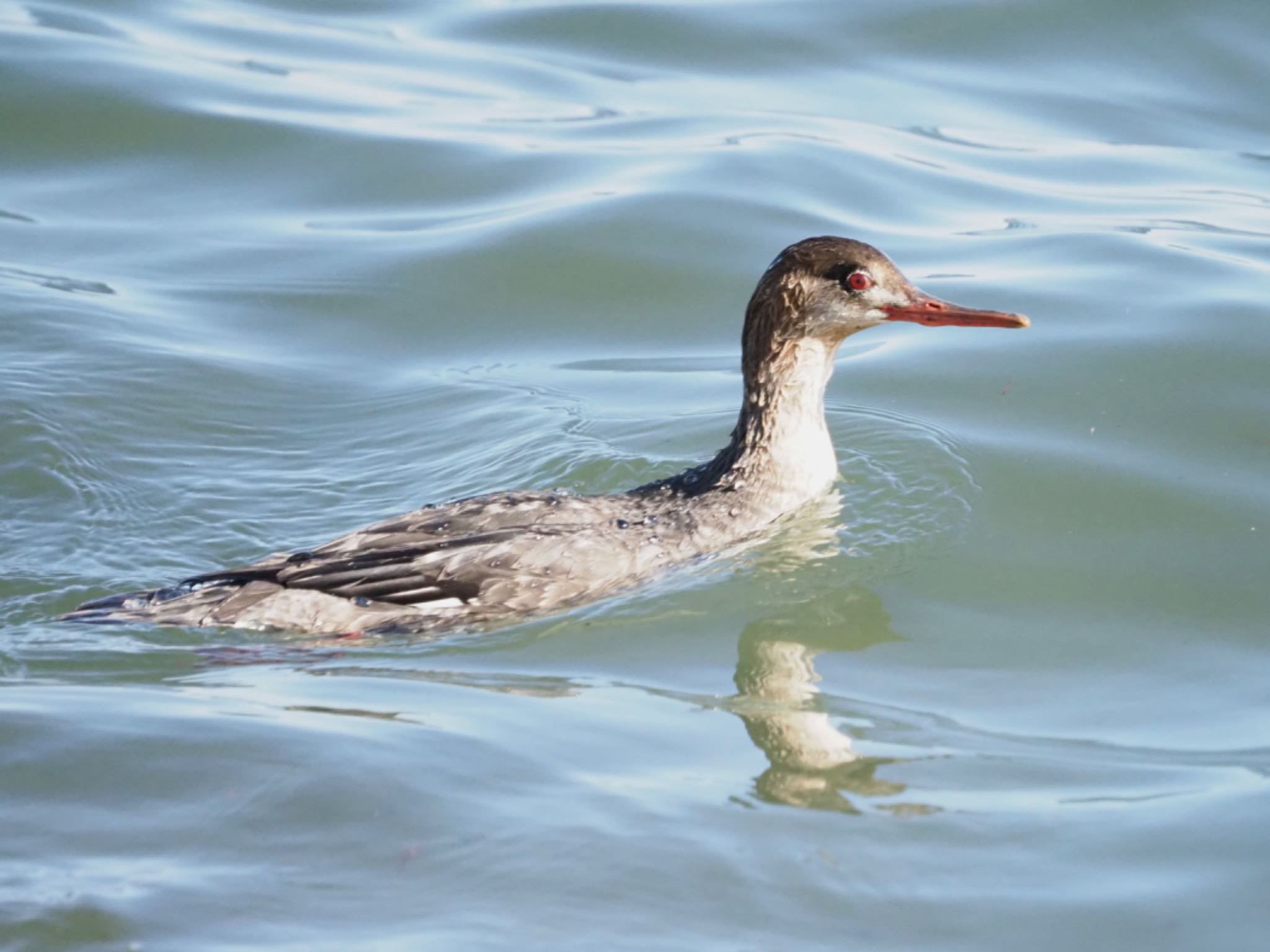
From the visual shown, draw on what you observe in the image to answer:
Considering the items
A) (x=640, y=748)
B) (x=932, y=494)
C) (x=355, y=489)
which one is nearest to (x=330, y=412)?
→ (x=355, y=489)

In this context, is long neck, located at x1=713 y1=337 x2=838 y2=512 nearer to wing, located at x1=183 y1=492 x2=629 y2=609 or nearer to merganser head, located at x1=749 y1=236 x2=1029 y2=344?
merganser head, located at x1=749 y1=236 x2=1029 y2=344

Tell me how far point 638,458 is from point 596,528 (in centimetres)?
193

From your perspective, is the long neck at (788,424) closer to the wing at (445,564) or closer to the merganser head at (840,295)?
the merganser head at (840,295)

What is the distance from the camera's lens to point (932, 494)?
29.5 ft

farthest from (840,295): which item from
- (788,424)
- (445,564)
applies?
(445,564)

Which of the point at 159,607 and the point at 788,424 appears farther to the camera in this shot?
the point at 788,424

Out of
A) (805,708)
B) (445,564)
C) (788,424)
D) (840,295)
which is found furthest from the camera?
(788,424)

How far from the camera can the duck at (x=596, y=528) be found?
7453 mm

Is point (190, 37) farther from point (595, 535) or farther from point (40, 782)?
point (40, 782)

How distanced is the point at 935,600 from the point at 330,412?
427 cm

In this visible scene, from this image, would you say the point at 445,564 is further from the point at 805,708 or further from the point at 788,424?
the point at 788,424

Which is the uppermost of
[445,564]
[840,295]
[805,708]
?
[840,295]

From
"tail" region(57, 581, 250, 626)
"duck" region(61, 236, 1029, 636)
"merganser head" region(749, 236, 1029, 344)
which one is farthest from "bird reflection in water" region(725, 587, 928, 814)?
"tail" region(57, 581, 250, 626)

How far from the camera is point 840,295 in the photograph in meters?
8.55
